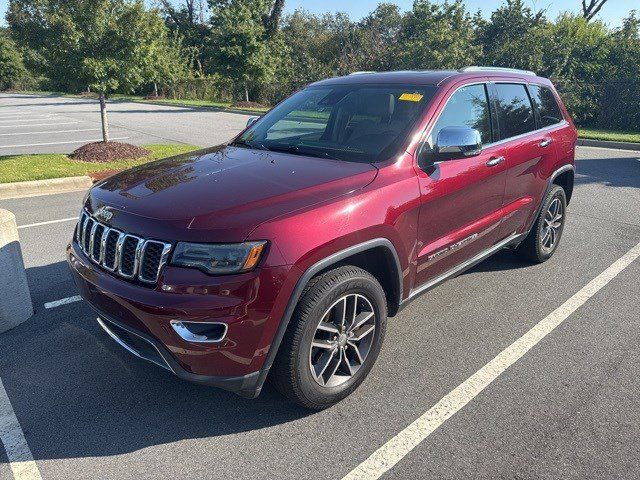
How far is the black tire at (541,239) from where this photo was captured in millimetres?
4918

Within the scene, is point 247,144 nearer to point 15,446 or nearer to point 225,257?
point 225,257

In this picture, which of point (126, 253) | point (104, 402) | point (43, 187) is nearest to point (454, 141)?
point (126, 253)

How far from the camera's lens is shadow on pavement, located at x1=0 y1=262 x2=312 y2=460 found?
2750 mm

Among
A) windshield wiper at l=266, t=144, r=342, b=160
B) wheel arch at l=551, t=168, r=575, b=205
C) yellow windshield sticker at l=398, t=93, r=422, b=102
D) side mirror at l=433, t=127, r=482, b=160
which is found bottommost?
wheel arch at l=551, t=168, r=575, b=205

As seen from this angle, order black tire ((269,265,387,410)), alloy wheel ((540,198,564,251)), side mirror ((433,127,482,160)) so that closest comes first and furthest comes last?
black tire ((269,265,387,410)), side mirror ((433,127,482,160)), alloy wheel ((540,198,564,251))

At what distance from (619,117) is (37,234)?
1838 cm

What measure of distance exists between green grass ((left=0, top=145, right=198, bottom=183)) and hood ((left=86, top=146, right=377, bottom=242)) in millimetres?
6613

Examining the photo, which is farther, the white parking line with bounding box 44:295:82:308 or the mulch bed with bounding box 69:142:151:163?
the mulch bed with bounding box 69:142:151:163

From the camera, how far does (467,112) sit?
3832 millimetres

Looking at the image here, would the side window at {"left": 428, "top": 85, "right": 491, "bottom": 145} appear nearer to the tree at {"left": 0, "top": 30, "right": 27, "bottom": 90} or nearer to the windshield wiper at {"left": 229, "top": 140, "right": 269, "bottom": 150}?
the windshield wiper at {"left": 229, "top": 140, "right": 269, "bottom": 150}

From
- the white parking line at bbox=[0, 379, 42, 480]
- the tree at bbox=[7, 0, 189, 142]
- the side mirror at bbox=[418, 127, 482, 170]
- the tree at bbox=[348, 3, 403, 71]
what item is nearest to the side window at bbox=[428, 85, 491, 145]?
the side mirror at bbox=[418, 127, 482, 170]

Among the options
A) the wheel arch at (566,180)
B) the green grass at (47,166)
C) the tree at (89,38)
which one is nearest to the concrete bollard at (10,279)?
the wheel arch at (566,180)

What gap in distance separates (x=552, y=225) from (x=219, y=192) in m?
3.84

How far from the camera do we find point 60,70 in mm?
10094
